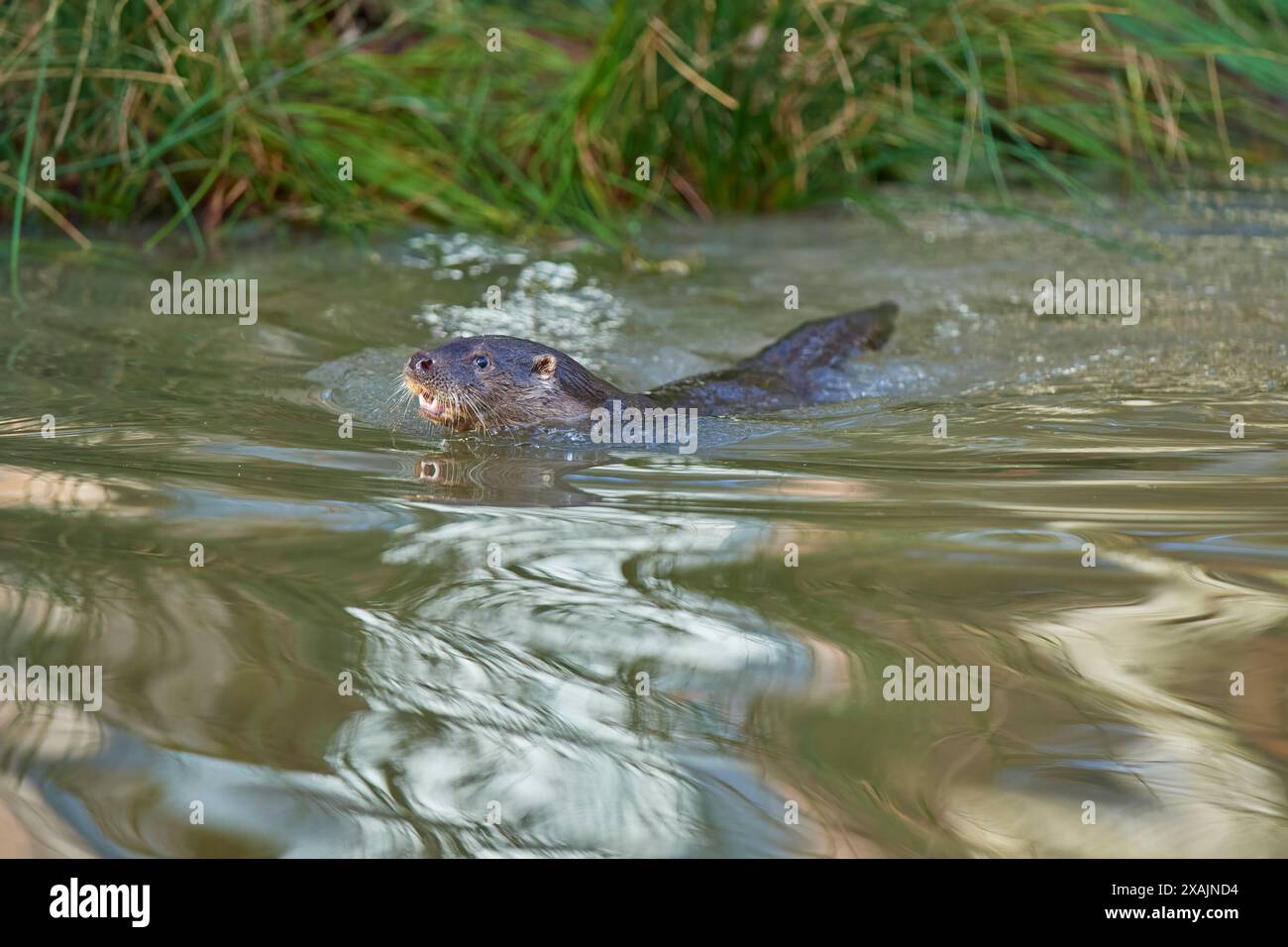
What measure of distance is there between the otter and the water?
159 mm

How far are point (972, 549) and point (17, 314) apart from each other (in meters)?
3.60

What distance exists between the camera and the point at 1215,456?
329cm

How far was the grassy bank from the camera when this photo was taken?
221 inches

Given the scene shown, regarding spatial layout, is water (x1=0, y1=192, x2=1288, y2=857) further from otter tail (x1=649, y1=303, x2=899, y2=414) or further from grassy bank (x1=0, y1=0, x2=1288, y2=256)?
grassy bank (x1=0, y1=0, x2=1288, y2=256)

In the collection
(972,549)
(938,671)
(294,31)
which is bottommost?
(938,671)

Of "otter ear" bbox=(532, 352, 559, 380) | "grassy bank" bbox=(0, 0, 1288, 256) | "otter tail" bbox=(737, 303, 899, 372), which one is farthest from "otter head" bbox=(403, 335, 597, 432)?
"grassy bank" bbox=(0, 0, 1288, 256)

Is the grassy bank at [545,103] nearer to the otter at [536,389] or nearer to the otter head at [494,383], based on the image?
the otter at [536,389]

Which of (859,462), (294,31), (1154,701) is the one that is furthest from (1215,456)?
(294,31)

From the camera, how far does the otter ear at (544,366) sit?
4188 mm

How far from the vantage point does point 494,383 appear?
13.6ft

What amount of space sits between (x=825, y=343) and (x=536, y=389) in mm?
1077

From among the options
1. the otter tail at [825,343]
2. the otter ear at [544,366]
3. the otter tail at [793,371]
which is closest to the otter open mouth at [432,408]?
the otter ear at [544,366]

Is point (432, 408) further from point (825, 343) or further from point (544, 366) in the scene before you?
point (825, 343)

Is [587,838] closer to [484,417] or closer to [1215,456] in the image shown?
[1215,456]
